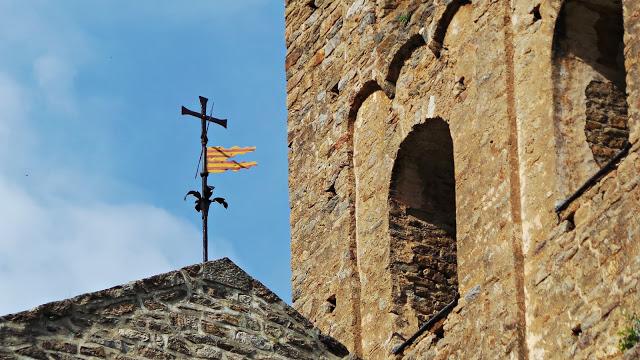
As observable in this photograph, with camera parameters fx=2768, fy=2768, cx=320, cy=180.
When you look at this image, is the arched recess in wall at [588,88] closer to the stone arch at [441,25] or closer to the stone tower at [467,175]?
the stone tower at [467,175]

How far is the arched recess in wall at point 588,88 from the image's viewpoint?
1781 centimetres

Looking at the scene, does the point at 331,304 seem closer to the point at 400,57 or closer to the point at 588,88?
the point at 400,57

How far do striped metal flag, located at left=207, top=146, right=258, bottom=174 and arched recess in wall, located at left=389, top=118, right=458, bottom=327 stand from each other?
2213mm

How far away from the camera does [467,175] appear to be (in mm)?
19031

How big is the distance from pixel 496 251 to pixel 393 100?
260 centimetres

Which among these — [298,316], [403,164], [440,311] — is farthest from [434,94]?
[298,316]

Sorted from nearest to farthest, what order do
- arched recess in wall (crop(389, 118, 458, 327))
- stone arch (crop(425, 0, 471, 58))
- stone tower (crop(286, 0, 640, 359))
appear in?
stone tower (crop(286, 0, 640, 359)), arched recess in wall (crop(389, 118, 458, 327)), stone arch (crop(425, 0, 471, 58))

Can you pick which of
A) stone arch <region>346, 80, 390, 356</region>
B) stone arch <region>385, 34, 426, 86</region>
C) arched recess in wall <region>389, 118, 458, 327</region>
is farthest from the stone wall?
stone arch <region>385, 34, 426, 86</region>

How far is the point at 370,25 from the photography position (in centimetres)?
2119

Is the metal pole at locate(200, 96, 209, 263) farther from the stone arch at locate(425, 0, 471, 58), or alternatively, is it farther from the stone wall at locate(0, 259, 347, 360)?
the stone wall at locate(0, 259, 347, 360)

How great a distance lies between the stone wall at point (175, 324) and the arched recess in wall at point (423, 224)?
15.0 ft

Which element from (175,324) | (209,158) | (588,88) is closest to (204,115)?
(209,158)

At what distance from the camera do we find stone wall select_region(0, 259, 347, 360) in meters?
14.2

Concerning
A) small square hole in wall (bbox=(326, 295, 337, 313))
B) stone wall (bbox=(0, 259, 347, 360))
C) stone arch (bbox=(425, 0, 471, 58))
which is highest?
stone arch (bbox=(425, 0, 471, 58))
